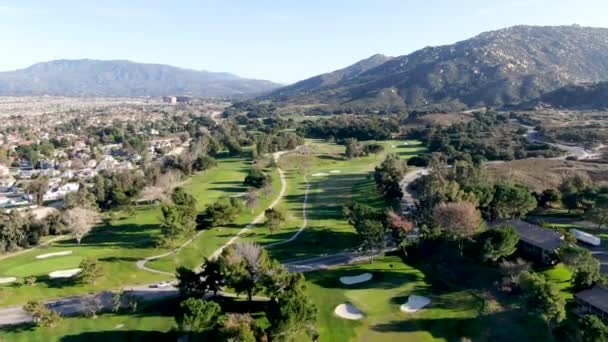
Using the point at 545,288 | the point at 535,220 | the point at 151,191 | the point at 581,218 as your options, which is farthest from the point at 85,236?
the point at 581,218

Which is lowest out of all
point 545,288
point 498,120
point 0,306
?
point 0,306

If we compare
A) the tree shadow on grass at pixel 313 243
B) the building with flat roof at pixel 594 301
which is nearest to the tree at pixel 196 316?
the tree shadow on grass at pixel 313 243

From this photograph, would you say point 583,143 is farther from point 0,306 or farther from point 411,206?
Answer: point 0,306

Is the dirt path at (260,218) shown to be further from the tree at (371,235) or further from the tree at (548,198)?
the tree at (548,198)

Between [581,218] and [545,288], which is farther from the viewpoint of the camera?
[581,218]

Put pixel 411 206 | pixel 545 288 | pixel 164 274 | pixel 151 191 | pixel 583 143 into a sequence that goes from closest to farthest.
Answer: pixel 545 288, pixel 164 274, pixel 411 206, pixel 151 191, pixel 583 143

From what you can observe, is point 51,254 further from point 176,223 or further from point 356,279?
point 356,279
